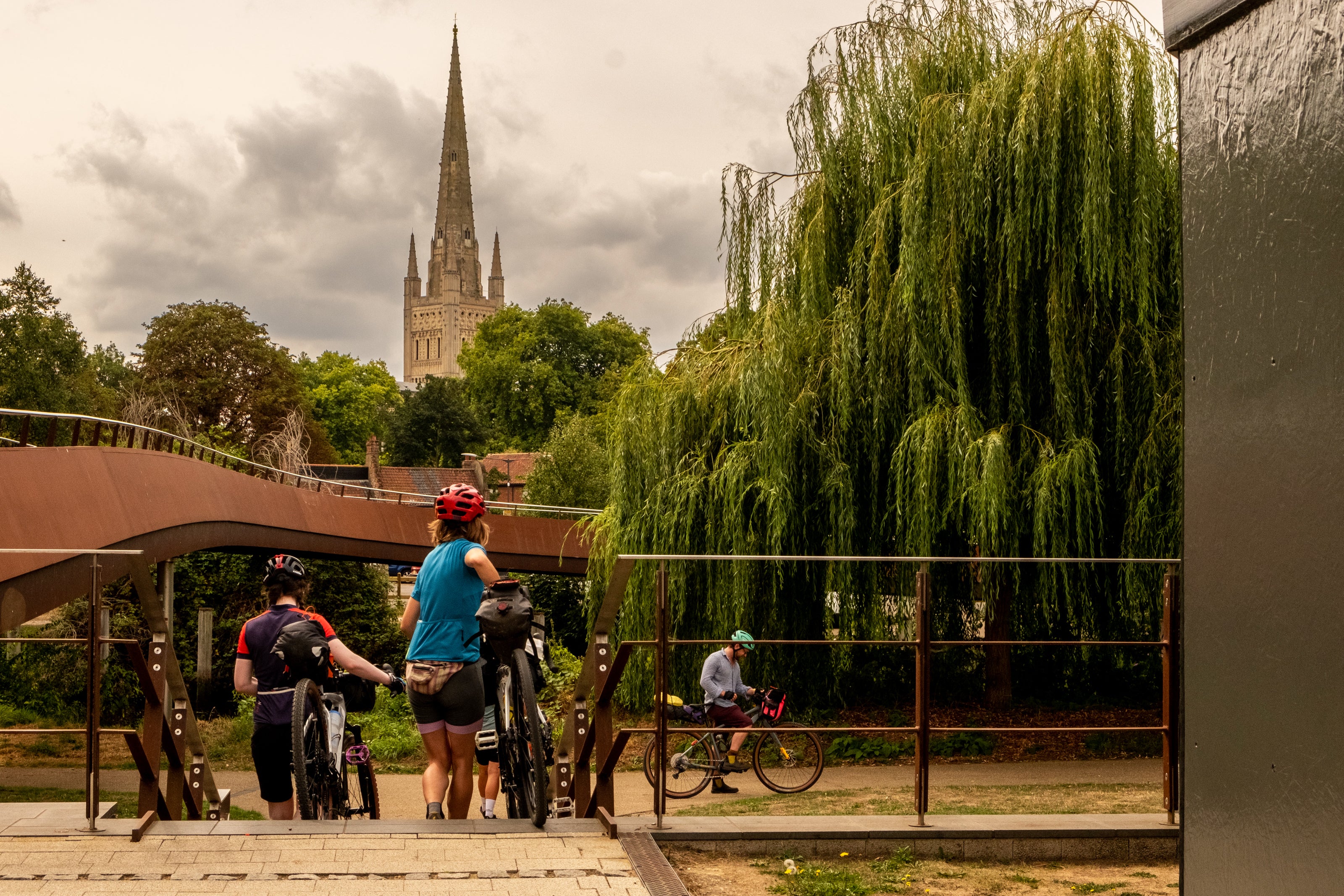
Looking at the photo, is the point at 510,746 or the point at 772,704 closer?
the point at 510,746

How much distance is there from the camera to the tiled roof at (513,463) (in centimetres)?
6512

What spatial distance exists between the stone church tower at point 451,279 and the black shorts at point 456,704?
456 ft

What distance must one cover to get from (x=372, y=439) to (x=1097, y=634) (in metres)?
49.3

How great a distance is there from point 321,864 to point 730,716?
6.03 meters

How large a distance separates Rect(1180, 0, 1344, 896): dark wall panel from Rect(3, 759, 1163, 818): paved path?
12.8 ft

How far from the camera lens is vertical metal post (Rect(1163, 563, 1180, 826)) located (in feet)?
16.4

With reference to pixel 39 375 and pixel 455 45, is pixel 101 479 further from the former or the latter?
pixel 455 45

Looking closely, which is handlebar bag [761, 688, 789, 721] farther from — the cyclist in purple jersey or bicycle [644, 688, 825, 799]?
the cyclist in purple jersey

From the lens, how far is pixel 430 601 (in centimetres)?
523

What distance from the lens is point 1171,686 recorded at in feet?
Answer: 16.7

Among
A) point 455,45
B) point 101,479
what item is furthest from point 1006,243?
point 455,45

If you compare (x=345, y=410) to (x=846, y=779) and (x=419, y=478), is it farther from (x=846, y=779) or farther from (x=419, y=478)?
(x=846, y=779)

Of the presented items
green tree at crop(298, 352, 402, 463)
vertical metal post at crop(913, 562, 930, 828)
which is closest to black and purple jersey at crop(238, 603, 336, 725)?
vertical metal post at crop(913, 562, 930, 828)

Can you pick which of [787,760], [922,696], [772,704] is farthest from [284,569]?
[772,704]
